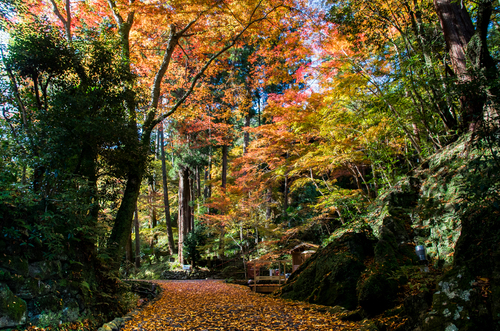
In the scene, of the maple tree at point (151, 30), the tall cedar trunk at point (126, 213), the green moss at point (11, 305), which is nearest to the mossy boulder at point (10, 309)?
the green moss at point (11, 305)

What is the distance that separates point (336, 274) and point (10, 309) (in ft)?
13.6

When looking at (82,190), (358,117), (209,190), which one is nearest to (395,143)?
(358,117)

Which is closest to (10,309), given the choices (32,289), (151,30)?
(32,289)

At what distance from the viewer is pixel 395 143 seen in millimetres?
7105

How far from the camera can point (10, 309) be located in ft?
8.50

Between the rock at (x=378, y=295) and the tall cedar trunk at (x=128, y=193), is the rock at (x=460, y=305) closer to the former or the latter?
the rock at (x=378, y=295)

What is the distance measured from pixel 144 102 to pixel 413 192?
6082mm

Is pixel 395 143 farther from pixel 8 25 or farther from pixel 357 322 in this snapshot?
pixel 8 25

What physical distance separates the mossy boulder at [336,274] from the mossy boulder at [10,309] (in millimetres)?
3850

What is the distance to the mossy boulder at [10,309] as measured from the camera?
2518 mm

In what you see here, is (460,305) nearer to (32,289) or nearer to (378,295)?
(378,295)

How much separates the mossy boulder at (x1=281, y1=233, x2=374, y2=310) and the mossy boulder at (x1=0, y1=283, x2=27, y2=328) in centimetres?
385

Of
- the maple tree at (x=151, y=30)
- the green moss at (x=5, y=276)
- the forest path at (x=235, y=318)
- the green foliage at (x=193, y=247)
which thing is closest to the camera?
the green moss at (x=5, y=276)

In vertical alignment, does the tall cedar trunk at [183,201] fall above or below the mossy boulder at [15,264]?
above
